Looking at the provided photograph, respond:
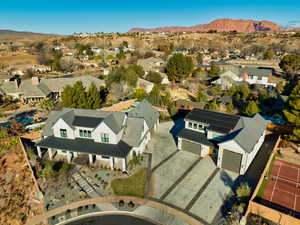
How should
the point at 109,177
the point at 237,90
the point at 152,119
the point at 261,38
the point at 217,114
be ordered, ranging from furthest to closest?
the point at 261,38 → the point at 237,90 → the point at 152,119 → the point at 217,114 → the point at 109,177

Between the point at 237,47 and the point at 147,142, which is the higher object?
the point at 237,47

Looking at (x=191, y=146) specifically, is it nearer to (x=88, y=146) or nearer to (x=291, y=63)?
(x=88, y=146)

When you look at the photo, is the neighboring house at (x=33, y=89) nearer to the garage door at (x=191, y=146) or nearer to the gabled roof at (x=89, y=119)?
the gabled roof at (x=89, y=119)

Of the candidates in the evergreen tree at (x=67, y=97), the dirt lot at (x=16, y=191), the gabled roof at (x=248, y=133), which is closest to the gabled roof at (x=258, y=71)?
the gabled roof at (x=248, y=133)

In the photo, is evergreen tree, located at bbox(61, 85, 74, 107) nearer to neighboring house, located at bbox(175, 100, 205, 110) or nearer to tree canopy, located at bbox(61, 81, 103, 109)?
tree canopy, located at bbox(61, 81, 103, 109)

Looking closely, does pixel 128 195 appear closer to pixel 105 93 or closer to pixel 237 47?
pixel 105 93

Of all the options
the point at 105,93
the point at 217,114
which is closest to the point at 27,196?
the point at 217,114
